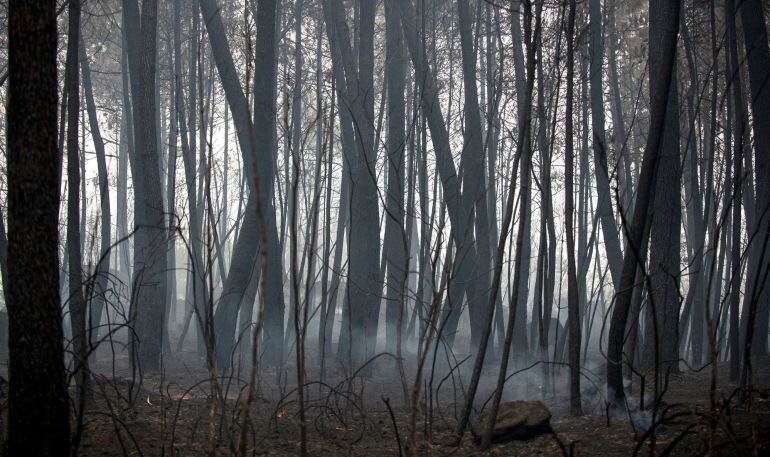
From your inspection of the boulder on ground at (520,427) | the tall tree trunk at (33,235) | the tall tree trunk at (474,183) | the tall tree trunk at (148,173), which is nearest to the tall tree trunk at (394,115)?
the tall tree trunk at (474,183)

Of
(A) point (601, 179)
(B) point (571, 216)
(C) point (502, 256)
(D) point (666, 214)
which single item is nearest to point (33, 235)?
(C) point (502, 256)

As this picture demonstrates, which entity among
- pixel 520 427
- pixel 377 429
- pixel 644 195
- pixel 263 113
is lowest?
pixel 377 429

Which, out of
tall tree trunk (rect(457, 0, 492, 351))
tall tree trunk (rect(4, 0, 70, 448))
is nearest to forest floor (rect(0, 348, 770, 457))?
tall tree trunk (rect(4, 0, 70, 448))

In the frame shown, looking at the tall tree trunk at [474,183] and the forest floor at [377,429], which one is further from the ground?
the tall tree trunk at [474,183]

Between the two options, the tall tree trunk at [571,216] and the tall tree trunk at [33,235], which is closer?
the tall tree trunk at [33,235]

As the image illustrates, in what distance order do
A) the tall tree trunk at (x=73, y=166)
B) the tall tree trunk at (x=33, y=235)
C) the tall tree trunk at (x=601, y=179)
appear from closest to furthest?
the tall tree trunk at (x=33, y=235) < the tall tree trunk at (x=73, y=166) < the tall tree trunk at (x=601, y=179)

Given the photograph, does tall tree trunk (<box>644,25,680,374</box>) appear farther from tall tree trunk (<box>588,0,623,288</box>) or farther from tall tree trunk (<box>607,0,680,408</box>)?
tall tree trunk (<box>588,0,623,288</box>)

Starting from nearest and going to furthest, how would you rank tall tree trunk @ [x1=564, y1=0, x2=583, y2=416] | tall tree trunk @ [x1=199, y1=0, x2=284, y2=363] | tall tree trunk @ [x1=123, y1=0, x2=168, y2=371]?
tall tree trunk @ [x1=564, y1=0, x2=583, y2=416], tall tree trunk @ [x1=123, y1=0, x2=168, y2=371], tall tree trunk @ [x1=199, y1=0, x2=284, y2=363]

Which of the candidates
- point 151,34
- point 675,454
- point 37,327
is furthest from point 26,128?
point 151,34

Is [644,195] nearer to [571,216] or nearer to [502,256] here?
[571,216]

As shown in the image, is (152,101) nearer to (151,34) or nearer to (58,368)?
(151,34)

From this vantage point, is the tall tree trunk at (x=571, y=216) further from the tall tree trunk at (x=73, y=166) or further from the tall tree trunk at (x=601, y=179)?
the tall tree trunk at (x=601, y=179)

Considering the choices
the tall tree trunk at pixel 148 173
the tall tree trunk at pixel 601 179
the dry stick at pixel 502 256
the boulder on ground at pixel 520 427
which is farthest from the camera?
the tall tree trunk at pixel 601 179

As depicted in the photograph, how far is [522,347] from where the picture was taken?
10000 mm
